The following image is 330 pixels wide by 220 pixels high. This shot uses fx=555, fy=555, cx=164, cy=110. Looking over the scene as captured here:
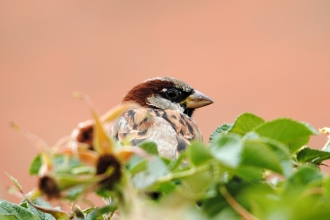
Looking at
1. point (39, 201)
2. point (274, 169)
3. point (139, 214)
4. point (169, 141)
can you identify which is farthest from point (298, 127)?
point (169, 141)

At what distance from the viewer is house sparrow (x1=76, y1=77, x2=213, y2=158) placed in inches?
53.6

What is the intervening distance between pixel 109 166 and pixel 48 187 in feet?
0.18

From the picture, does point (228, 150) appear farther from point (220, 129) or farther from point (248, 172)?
point (220, 129)

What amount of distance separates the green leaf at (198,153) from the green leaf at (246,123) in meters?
0.19

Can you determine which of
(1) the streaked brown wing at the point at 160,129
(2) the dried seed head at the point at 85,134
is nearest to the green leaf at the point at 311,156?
(2) the dried seed head at the point at 85,134

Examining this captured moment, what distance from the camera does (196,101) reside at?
A: 7.49 ft

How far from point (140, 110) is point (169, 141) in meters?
0.33

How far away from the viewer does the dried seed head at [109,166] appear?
46 centimetres

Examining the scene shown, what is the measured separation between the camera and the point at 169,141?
1.42 metres

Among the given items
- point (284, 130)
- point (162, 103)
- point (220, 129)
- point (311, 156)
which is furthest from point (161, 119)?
point (284, 130)

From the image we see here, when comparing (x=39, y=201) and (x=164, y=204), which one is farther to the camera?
(x=39, y=201)

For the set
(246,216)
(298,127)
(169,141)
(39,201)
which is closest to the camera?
(246,216)

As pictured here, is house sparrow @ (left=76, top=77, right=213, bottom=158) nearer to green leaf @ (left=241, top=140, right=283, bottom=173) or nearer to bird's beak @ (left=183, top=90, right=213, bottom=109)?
bird's beak @ (left=183, top=90, right=213, bottom=109)

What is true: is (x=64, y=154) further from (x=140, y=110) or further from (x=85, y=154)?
(x=140, y=110)
